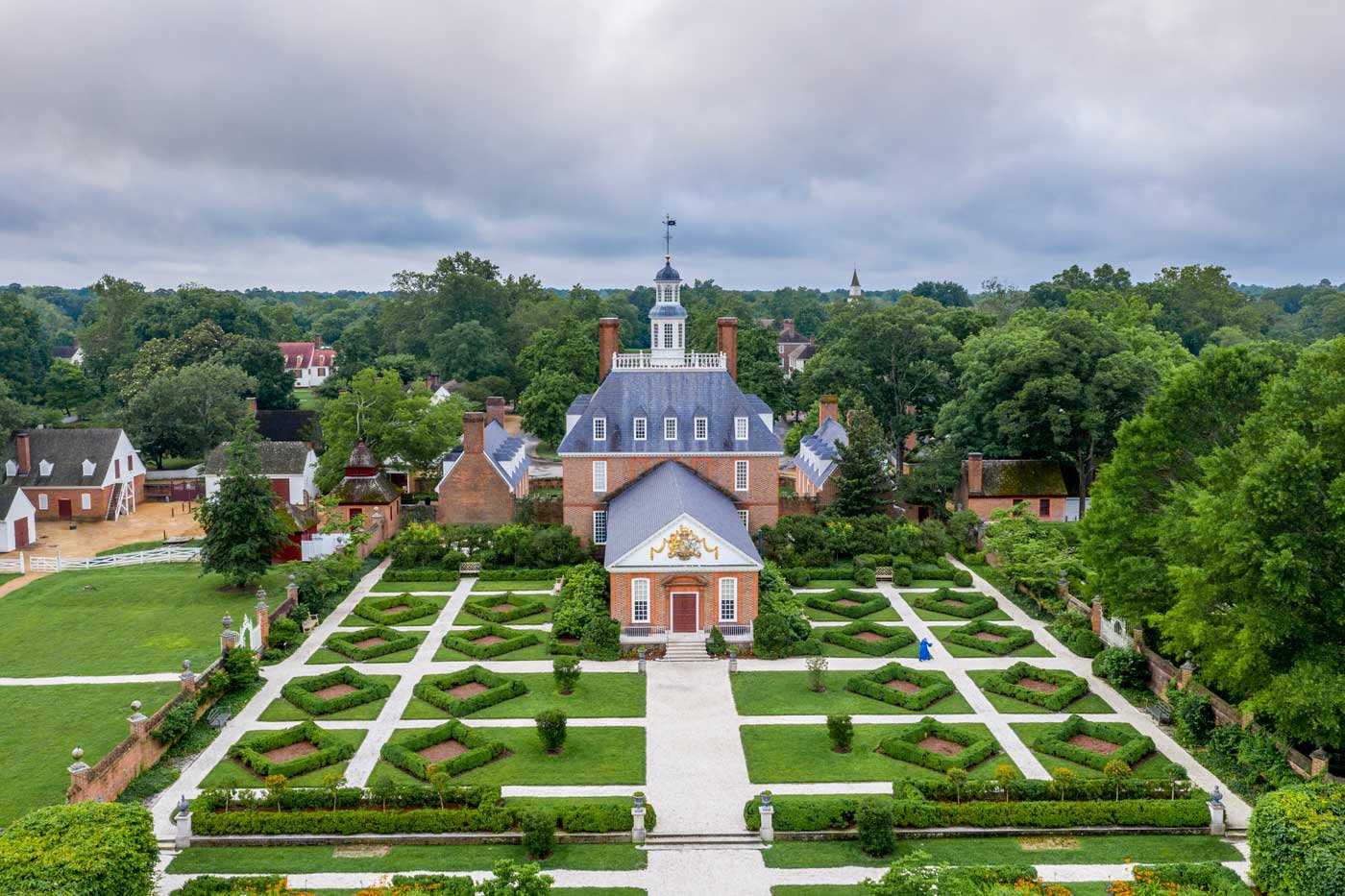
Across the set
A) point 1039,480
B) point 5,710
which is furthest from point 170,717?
point 1039,480

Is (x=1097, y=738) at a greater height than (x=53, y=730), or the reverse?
(x=53, y=730)

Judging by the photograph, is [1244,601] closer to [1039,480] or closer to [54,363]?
[1039,480]

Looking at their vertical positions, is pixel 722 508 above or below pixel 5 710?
above

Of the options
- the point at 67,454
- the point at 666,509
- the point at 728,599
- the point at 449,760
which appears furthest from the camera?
the point at 67,454

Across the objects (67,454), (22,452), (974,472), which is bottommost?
(974,472)

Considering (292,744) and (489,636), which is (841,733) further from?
(292,744)

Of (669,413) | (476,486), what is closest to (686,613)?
(669,413)
